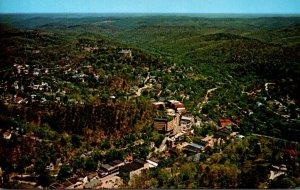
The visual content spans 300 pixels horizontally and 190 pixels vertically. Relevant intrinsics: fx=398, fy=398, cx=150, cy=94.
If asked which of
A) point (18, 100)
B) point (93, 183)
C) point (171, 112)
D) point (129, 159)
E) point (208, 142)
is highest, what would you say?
point (18, 100)

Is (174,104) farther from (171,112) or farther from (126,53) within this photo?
(126,53)

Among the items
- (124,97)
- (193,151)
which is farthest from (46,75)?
(193,151)

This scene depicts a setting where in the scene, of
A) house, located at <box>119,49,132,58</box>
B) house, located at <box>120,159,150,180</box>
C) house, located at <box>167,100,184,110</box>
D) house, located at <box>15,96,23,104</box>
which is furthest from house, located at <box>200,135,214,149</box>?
house, located at <box>15,96,23,104</box>

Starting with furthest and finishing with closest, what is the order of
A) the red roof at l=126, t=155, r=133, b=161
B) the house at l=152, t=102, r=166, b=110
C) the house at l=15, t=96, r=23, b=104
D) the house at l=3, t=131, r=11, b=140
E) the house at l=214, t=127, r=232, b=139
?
the house at l=152, t=102, r=166, b=110 → the house at l=214, t=127, r=232, b=139 → the house at l=15, t=96, r=23, b=104 → the red roof at l=126, t=155, r=133, b=161 → the house at l=3, t=131, r=11, b=140

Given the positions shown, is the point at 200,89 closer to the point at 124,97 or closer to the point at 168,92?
the point at 168,92

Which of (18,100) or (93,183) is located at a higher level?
(18,100)

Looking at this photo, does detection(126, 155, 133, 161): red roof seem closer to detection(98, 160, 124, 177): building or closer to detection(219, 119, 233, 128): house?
detection(98, 160, 124, 177): building

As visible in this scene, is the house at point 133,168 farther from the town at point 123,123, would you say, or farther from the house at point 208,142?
the house at point 208,142

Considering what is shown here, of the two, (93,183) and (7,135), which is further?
(7,135)

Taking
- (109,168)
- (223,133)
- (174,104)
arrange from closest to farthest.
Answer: (109,168)
(223,133)
(174,104)

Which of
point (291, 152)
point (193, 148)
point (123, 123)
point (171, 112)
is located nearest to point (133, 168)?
point (123, 123)

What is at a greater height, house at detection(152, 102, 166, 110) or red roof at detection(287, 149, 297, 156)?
house at detection(152, 102, 166, 110)
